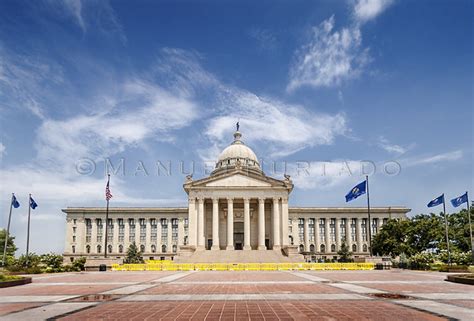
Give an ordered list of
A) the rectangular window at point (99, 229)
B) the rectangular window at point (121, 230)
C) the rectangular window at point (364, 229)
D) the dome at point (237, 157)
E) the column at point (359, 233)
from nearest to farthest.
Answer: the dome at point (237, 157), the column at point (359, 233), the rectangular window at point (121, 230), the rectangular window at point (99, 229), the rectangular window at point (364, 229)

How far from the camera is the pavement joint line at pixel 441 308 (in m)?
11.0

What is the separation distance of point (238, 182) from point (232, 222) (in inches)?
274

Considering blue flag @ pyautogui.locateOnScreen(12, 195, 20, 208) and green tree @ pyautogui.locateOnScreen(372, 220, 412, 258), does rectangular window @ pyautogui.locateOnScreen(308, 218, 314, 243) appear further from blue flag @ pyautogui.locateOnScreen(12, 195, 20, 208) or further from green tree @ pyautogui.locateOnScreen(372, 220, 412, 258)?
blue flag @ pyautogui.locateOnScreen(12, 195, 20, 208)

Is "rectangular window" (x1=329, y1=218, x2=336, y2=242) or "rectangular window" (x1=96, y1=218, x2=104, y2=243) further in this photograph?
"rectangular window" (x1=329, y1=218, x2=336, y2=242)

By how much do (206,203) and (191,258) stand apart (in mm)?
A: 14652

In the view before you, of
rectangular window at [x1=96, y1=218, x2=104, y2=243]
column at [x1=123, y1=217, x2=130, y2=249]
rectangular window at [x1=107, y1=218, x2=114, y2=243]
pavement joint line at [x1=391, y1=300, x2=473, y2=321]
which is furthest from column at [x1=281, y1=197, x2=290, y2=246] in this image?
pavement joint line at [x1=391, y1=300, x2=473, y2=321]

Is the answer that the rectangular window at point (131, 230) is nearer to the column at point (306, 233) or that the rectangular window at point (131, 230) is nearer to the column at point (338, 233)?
the column at point (306, 233)

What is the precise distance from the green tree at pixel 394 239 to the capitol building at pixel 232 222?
872 cm

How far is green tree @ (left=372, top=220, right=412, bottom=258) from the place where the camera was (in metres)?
66.8

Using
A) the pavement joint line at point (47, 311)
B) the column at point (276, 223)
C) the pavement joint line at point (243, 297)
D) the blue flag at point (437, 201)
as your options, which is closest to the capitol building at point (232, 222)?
the column at point (276, 223)

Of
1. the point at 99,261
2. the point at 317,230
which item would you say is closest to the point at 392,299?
the point at 99,261

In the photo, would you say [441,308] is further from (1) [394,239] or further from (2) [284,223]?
(1) [394,239]

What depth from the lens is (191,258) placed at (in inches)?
2393

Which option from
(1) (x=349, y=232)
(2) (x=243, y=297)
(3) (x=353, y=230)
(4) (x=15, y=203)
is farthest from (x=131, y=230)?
(2) (x=243, y=297)
